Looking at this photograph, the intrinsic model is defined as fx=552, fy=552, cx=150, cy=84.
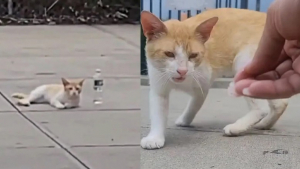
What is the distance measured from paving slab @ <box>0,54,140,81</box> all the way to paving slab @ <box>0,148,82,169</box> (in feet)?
1.75

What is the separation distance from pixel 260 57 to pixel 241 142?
1.06 m

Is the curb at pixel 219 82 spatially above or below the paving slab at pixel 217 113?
above

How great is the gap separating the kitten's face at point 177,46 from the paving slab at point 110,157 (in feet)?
1.00

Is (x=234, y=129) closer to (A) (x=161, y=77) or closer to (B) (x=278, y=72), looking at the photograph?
→ (A) (x=161, y=77)

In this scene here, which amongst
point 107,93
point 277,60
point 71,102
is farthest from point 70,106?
point 277,60

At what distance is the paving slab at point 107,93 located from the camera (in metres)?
2.07

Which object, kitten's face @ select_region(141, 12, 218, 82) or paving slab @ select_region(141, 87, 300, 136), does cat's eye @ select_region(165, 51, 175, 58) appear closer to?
kitten's face @ select_region(141, 12, 218, 82)

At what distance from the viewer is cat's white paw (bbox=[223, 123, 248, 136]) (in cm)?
164

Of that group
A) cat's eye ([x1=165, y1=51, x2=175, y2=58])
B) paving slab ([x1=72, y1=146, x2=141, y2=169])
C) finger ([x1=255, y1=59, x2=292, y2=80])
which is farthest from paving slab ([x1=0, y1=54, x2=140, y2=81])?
finger ([x1=255, y1=59, x2=292, y2=80])

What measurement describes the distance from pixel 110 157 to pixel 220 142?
343mm

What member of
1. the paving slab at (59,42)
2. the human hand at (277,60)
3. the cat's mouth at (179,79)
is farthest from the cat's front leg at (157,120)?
the human hand at (277,60)

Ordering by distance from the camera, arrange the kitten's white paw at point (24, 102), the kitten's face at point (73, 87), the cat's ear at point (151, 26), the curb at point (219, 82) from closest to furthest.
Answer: the cat's ear at point (151, 26) → the curb at point (219, 82) → the kitten's face at point (73, 87) → the kitten's white paw at point (24, 102)

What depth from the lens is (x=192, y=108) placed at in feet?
5.41

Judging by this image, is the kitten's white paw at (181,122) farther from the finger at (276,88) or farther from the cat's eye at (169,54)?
the finger at (276,88)
